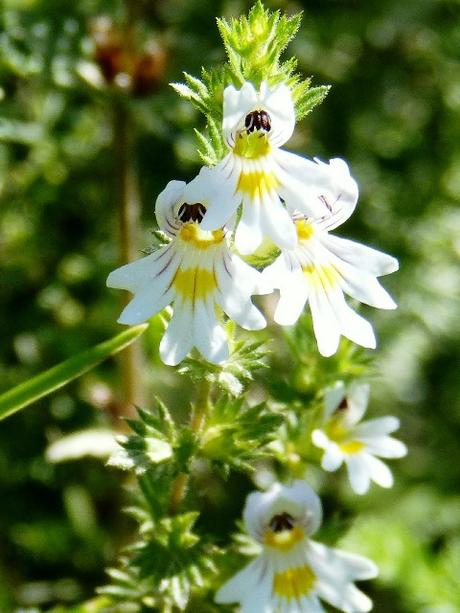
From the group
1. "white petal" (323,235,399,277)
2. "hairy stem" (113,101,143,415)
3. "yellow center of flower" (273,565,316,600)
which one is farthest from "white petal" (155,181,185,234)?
"hairy stem" (113,101,143,415)

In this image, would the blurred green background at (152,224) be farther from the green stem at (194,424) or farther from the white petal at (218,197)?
the white petal at (218,197)

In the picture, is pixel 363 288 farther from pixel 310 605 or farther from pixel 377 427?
pixel 310 605

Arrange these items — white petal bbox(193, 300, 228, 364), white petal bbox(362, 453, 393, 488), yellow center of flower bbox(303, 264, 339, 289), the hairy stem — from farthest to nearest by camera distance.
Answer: the hairy stem, white petal bbox(362, 453, 393, 488), yellow center of flower bbox(303, 264, 339, 289), white petal bbox(193, 300, 228, 364)

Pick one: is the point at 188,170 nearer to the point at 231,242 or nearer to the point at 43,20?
the point at 43,20

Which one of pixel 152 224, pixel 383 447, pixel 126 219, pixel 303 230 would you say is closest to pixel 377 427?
pixel 383 447

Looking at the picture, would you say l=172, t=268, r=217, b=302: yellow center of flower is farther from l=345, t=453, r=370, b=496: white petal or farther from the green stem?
l=345, t=453, r=370, b=496: white petal

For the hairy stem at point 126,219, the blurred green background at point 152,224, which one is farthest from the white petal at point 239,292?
Answer: the hairy stem at point 126,219
